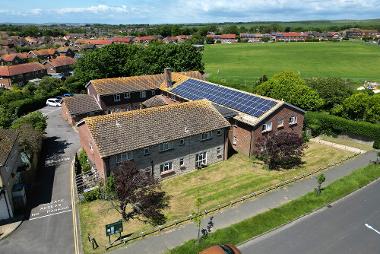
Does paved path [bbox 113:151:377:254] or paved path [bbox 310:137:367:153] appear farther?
paved path [bbox 310:137:367:153]

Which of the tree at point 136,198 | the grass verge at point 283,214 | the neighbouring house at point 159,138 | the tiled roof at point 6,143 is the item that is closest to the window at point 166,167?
the neighbouring house at point 159,138

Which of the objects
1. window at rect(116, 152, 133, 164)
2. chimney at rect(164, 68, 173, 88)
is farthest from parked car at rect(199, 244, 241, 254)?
chimney at rect(164, 68, 173, 88)

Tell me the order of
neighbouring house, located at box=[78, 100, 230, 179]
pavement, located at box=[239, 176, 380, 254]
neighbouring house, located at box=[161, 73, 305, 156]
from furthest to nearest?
neighbouring house, located at box=[161, 73, 305, 156], neighbouring house, located at box=[78, 100, 230, 179], pavement, located at box=[239, 176, 380, 254]

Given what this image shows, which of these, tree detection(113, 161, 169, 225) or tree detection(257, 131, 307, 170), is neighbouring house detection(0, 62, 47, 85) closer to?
tree detection(113, 161, 169, 225)

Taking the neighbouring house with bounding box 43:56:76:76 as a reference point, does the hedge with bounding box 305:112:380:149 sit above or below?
below

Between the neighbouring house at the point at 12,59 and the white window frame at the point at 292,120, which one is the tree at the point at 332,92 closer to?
the white window frame at the point at 292,120

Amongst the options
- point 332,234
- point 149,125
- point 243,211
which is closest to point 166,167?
point 149,125

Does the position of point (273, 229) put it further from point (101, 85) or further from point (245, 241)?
point (101, 85)

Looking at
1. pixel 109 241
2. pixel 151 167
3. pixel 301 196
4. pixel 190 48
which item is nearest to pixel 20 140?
pixel 151 167
